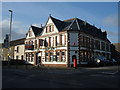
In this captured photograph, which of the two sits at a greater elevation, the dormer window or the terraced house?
the dormer window

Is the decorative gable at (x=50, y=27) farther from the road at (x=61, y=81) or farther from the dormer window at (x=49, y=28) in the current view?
the road at (x=61, y=81)

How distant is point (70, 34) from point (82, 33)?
329cm

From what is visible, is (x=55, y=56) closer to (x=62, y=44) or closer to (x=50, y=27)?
(x=62, y=44)

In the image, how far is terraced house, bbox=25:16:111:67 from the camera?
102 feet

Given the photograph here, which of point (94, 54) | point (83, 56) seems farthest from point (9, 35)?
point (94, 54)

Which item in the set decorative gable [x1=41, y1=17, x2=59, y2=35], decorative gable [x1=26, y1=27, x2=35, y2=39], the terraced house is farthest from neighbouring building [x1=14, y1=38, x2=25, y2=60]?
decorative gable [x1=41, y1=17, x2=59, y2=35]

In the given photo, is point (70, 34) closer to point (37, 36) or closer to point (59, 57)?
point (59, 57)

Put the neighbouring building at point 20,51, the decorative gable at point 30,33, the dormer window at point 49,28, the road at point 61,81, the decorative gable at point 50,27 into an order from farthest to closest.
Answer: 1. the neighbouring building at point 20,51
2. the decorative gable at point 30,33
3. the dormer window at point 49,28
4. the decorative gable at point 50,27
5. the road at point 61,81

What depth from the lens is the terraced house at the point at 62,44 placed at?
102 ft

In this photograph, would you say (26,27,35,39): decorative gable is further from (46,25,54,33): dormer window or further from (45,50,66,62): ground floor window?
(45,50,66,62): ground floor window

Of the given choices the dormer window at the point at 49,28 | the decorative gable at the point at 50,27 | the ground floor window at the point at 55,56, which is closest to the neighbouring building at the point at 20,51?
the ground floor window at the point at 55,56

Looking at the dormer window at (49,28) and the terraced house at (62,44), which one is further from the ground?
Result: the dormer window at (49,28)

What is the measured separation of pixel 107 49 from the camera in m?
46.9

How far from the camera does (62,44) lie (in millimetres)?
32219
